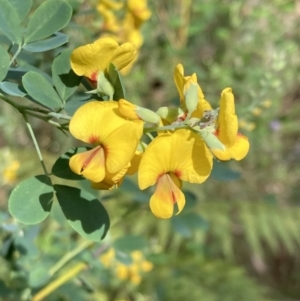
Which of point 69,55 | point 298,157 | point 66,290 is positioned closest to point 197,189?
point 298,157

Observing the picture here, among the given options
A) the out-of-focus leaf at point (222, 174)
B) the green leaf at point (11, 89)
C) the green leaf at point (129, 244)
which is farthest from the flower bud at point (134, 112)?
the green leaf at point (129, 244)

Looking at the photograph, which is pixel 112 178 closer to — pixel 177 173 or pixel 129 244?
pixel 177 173

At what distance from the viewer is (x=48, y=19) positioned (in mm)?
543

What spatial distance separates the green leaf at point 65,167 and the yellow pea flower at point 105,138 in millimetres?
53

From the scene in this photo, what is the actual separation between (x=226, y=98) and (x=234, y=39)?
185 centimetres

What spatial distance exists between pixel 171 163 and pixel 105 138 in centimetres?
7

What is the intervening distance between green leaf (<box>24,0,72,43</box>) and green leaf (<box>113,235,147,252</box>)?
52 cm

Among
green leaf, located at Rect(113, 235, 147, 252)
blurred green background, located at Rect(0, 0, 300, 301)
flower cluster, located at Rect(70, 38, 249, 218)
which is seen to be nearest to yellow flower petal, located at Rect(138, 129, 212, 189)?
flower cluster, located at Rect(70, 38, 249, 218)

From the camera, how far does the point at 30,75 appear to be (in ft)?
1.65

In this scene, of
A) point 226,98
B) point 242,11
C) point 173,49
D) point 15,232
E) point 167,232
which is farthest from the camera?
point 242,11

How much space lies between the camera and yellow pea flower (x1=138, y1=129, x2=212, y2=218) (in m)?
0.47

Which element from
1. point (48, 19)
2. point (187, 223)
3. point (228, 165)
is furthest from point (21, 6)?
point (228, 165)

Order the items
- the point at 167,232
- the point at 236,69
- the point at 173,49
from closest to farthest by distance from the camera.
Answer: the point at 173,49, the point at 236,69, the point at 167,232

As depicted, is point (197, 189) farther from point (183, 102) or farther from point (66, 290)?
point (183, 102)
